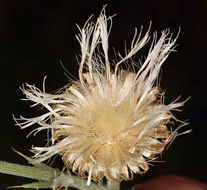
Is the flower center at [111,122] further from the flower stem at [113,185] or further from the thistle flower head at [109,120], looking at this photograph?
the flower stem at [113,185]

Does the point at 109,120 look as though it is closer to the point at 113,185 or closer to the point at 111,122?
the point at 111,122

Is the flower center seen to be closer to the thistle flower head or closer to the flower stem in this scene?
the thistle flower head

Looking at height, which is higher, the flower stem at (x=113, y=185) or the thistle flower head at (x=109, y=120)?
the thistle flower head at (x=109, y=120)

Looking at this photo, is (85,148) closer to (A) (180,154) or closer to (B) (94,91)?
(B) (94,91)

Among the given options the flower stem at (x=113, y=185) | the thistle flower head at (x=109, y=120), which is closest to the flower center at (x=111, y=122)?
the thistle flower head at (x=109, y=120)

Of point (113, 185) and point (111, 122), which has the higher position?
point (111, 122)

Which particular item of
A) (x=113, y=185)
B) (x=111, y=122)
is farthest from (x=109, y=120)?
(x=113, y=185)

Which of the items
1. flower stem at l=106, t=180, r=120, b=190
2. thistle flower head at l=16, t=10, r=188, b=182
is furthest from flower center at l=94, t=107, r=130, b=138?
flower stem at l=106, t=180, r=120, b=190

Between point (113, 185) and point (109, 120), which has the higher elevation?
point (109, 120)
